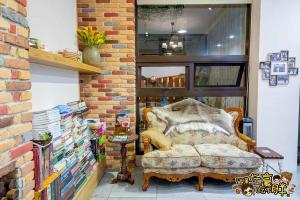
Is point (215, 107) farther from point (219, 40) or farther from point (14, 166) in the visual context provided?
point (14, 166)

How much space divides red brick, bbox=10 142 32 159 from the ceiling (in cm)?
276

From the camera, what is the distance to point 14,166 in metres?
1.24

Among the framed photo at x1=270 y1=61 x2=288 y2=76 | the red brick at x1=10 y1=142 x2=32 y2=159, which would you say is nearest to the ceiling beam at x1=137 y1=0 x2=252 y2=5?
the framed photo at x1=270 y1=61 x2=288 y2=76

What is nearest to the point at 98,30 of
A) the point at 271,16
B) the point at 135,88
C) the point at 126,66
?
the point at 126,66

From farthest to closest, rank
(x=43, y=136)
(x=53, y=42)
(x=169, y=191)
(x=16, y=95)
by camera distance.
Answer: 1. (x=169, y=191)
2. (x=53, y=42)
3. (x=43, y=136)
4. (x=16, y=95)

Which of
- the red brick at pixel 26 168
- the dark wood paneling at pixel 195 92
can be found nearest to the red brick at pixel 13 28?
the red brick at pixel 26 168

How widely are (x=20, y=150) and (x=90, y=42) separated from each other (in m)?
2.10

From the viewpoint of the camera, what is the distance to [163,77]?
3.64m

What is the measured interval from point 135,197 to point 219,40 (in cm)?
285

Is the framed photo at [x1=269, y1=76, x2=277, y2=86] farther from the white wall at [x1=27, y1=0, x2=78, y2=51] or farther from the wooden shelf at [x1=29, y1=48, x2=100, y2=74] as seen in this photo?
the white wall at [x1=27, y1=0, x2=78, y2=51]

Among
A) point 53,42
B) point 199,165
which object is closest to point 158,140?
point 199,165

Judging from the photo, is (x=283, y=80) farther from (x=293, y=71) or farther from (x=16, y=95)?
(x=16, y=95)

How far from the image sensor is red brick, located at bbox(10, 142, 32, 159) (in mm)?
1222

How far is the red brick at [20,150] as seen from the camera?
1222mm
